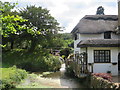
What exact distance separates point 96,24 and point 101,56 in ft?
33.1

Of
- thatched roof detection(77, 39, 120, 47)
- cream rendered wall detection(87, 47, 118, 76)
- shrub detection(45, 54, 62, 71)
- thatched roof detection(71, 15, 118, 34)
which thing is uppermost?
thatched roof detection(71, 15, 118, 34)

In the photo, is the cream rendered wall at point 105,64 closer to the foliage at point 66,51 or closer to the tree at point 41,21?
the tree at point 41,21

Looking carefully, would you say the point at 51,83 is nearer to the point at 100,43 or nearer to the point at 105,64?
the point at 105,64

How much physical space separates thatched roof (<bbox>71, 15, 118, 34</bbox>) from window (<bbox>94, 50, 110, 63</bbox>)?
7578 mm

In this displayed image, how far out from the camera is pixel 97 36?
25.1 m

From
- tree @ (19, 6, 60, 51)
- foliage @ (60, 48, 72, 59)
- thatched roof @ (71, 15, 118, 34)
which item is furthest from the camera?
foliage @ (60, 48, 72, 59)

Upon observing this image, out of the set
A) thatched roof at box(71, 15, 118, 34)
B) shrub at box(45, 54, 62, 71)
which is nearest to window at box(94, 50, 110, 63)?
thatched roof at box(71, 15, 118, 34)

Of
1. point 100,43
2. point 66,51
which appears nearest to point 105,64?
point 100,43

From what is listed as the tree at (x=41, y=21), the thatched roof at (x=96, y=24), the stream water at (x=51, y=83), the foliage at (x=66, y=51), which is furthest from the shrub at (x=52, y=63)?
the foliage at (x=66, y=51)

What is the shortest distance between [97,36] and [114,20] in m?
5.67

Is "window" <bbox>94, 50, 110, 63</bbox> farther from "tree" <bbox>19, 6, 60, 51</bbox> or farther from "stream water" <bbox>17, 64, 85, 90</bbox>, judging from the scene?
"tree" <bbox>19, 6, 60, 51</bbox>

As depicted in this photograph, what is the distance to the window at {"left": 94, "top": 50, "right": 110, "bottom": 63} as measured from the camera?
17344 mm

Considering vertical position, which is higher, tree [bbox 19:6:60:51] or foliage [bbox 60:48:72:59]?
tree [bbox 19:6:60:51]

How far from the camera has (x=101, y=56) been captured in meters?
17.3
